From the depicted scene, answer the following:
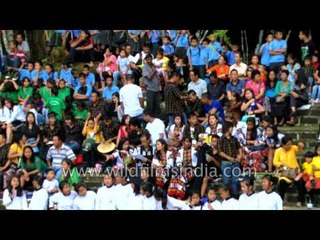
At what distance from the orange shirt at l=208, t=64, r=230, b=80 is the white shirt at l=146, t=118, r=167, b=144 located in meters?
1.34

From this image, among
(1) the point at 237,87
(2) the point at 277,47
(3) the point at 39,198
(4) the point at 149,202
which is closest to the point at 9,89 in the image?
(3) the point at 39,198

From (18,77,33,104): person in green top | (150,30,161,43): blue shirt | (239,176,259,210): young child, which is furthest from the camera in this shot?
(150,30,161,43): blue shirt

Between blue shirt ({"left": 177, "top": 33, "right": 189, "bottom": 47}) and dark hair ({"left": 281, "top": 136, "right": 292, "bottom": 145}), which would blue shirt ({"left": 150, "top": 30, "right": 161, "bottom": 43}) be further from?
dark hair ({"left": 281, "top": 136, "right": 292, "bottom": 145})

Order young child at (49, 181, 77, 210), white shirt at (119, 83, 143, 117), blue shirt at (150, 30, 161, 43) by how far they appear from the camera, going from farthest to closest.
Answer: blue shirt at (150, 30, 161, 43), white shirt at (119, 83, 143, 117), young child at (49, 181, 77, 210)

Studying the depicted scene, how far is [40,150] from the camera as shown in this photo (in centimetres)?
1844

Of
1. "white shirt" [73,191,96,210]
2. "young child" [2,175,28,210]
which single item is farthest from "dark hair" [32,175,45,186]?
"white shirt" [73,191,96,210]

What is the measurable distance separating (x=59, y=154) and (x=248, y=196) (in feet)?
9.84

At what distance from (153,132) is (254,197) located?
213 cm

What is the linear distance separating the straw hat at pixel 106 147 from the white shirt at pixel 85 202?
1089 mm

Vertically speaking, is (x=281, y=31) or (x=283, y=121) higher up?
(x=281, y=31)

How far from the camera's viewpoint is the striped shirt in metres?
18.1
